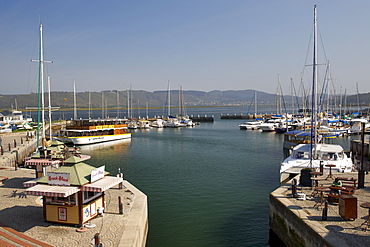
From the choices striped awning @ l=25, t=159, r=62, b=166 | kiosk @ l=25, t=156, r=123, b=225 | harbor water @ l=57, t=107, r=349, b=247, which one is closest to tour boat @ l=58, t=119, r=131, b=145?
harbor water @ l=57, t=107, r=349, b=247

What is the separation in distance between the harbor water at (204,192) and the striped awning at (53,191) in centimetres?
542

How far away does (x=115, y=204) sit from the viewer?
1848cm

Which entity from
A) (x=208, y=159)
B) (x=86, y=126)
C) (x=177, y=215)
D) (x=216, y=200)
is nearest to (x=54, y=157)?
(x=177, y=215)

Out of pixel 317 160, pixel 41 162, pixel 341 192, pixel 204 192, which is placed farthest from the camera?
pixel 317 160

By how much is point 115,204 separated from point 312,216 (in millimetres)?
10072

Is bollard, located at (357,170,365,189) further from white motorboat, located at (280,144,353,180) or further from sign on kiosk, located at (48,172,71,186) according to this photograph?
sign on kiosk, located at (48,172,71,186)

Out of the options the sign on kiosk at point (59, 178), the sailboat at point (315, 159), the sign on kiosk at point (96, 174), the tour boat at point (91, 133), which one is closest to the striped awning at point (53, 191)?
the sign on kiosk at point (59, 178)

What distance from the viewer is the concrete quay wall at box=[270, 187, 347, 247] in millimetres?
12788

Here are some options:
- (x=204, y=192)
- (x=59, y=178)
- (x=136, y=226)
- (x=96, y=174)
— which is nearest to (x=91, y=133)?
(x=204, y=192)

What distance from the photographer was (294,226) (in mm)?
15055

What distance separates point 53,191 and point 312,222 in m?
11.1

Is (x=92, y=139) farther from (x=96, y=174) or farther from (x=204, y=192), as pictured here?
(x=96, y=174)

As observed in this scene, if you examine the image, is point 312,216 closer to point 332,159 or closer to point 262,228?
point 262,228

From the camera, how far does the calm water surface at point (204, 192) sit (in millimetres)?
18875
